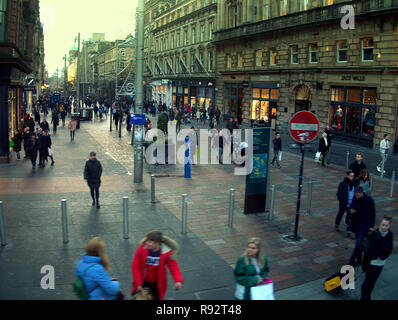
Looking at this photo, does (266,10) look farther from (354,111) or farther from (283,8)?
(354,111)

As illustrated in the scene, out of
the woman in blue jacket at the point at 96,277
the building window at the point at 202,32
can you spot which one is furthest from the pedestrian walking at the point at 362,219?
the building window at the point at 202,32

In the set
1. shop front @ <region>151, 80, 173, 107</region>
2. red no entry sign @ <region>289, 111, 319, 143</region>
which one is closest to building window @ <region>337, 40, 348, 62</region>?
red no entry sign @ <region>289, 111, 319, 143</region>

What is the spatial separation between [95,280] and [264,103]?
34.3 m

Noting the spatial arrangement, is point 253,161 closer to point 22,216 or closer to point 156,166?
point 22,216

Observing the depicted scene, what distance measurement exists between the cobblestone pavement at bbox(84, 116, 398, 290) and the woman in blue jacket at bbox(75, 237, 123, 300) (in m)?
3.40

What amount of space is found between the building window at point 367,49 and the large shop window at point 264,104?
33.4ft

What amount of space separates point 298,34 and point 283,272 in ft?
91.2

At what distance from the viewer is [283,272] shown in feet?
25.2

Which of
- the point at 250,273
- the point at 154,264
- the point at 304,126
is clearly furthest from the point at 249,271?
the point at 304,126

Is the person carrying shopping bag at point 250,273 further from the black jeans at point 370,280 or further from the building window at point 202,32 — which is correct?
the building window at point 202,32

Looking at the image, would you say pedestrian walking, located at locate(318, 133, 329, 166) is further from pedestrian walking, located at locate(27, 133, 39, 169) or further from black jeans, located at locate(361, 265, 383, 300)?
black jeans, located at locate(361, 265, 383, 300)

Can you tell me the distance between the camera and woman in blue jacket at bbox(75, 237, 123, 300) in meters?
4.71

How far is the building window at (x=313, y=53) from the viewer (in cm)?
3066
